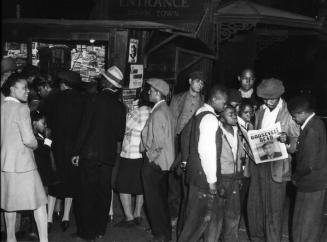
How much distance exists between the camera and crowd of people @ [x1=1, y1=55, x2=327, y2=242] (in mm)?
5480

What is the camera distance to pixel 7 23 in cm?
860

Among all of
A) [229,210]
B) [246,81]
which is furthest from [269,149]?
[246,81]

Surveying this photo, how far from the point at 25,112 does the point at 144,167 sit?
167 cm

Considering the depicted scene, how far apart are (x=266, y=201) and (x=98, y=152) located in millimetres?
2041

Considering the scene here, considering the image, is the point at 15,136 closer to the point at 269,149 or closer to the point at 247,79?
the point at 269,149

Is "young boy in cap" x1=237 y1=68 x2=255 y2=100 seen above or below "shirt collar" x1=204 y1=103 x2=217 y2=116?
above

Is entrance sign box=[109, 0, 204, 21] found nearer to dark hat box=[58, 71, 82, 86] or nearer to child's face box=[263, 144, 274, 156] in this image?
dark hat box=[58, 71, 82, 86]

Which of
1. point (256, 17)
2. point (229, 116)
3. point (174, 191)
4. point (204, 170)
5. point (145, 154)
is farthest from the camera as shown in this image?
point (256, 17)

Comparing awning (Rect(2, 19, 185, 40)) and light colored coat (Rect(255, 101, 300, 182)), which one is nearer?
light colored coat (Rect(255, 101, 300, 182))

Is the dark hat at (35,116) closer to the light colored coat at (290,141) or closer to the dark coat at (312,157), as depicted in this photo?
the light colored coat at (290,141)

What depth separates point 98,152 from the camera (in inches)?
243

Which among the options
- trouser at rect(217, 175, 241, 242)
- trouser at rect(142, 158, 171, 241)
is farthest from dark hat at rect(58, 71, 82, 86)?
trouser at rect(217, 175, 241, 242)

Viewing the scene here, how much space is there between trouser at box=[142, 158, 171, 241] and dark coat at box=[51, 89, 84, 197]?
93cm

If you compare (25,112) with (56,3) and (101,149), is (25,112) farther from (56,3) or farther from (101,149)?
(56,3)
